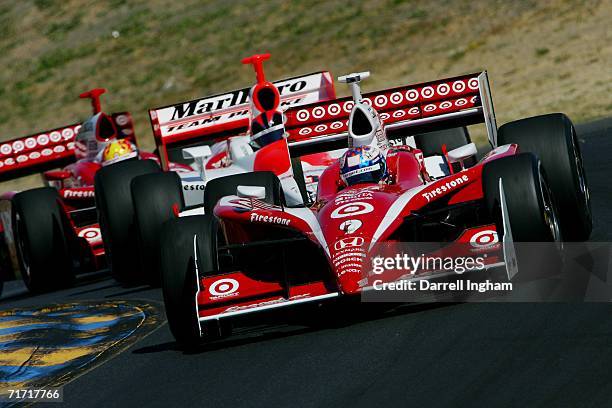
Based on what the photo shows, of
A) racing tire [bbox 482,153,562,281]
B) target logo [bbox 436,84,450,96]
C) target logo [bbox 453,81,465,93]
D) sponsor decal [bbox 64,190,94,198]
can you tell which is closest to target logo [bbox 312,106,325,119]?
target logo [bbox 436,84,450,96]

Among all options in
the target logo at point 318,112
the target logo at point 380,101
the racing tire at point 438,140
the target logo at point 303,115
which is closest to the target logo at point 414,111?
the target logo at point 380,101

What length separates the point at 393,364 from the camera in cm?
619

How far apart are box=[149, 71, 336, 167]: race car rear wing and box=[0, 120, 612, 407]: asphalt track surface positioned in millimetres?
6231

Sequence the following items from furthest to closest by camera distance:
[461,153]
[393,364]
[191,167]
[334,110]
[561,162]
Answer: [191,167] < [334,110] < [461,153] < [561,162] < [393,364]

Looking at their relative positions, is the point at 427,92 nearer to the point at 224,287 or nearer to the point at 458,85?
the point at 458,85

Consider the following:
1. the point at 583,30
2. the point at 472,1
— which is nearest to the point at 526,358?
the point at 583,30

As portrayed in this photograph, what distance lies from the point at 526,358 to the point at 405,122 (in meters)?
5.28

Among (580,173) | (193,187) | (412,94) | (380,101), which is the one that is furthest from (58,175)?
(580,173)

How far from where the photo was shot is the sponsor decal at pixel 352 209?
767cm

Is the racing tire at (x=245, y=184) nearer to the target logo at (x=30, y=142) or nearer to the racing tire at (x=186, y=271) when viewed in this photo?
the racing tire at (x=186, y=271)

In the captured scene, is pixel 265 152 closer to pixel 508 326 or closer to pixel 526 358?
pixel 508 326

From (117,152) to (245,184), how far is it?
5751 mm

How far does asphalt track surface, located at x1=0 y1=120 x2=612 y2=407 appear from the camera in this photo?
5.43 metres

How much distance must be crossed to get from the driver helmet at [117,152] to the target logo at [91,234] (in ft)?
4.77
